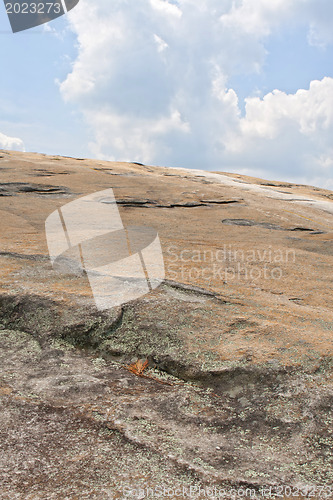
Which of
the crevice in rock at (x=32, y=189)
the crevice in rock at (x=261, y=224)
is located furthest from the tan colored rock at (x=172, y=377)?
the crevice in rock at (x=32, y=189)

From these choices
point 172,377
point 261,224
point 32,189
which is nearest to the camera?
point 172,377

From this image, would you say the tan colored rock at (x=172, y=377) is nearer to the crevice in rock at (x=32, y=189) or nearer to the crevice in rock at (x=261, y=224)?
the crevice in rock at (x=261, y=224)

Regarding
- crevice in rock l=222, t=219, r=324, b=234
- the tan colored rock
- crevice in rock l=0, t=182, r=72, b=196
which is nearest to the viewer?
the tan colored rock

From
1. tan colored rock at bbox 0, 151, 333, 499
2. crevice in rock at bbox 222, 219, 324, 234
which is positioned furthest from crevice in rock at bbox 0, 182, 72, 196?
tan colored rock at bbox 0, 151, 333, 499

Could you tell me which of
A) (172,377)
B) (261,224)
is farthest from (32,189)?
(172,377)

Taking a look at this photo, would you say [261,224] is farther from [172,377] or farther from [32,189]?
[172,377]

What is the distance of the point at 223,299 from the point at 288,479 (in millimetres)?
3095

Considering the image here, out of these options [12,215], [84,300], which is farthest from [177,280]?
[12,215]

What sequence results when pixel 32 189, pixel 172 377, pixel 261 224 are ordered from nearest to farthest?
pixel 172 377
pixel 261 224
pixel 32 189

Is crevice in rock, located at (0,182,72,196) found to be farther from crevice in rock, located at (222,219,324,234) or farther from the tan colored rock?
the tan colored rock

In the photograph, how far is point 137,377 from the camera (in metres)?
4.36

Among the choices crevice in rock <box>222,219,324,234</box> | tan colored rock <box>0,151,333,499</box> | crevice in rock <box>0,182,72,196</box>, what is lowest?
tan colored rock <box>0,151,333,499</box>

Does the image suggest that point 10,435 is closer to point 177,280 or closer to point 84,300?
point 84,300

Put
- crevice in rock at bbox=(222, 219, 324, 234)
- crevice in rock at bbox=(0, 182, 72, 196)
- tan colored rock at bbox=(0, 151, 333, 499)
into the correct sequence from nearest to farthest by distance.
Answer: tan colored rock at bbox=(0, 151, 333, 499) < crevice in rock at bbox=(222, 219, 324, 234) < crevice in rock at bbox=(0, 182, 72, 196)
